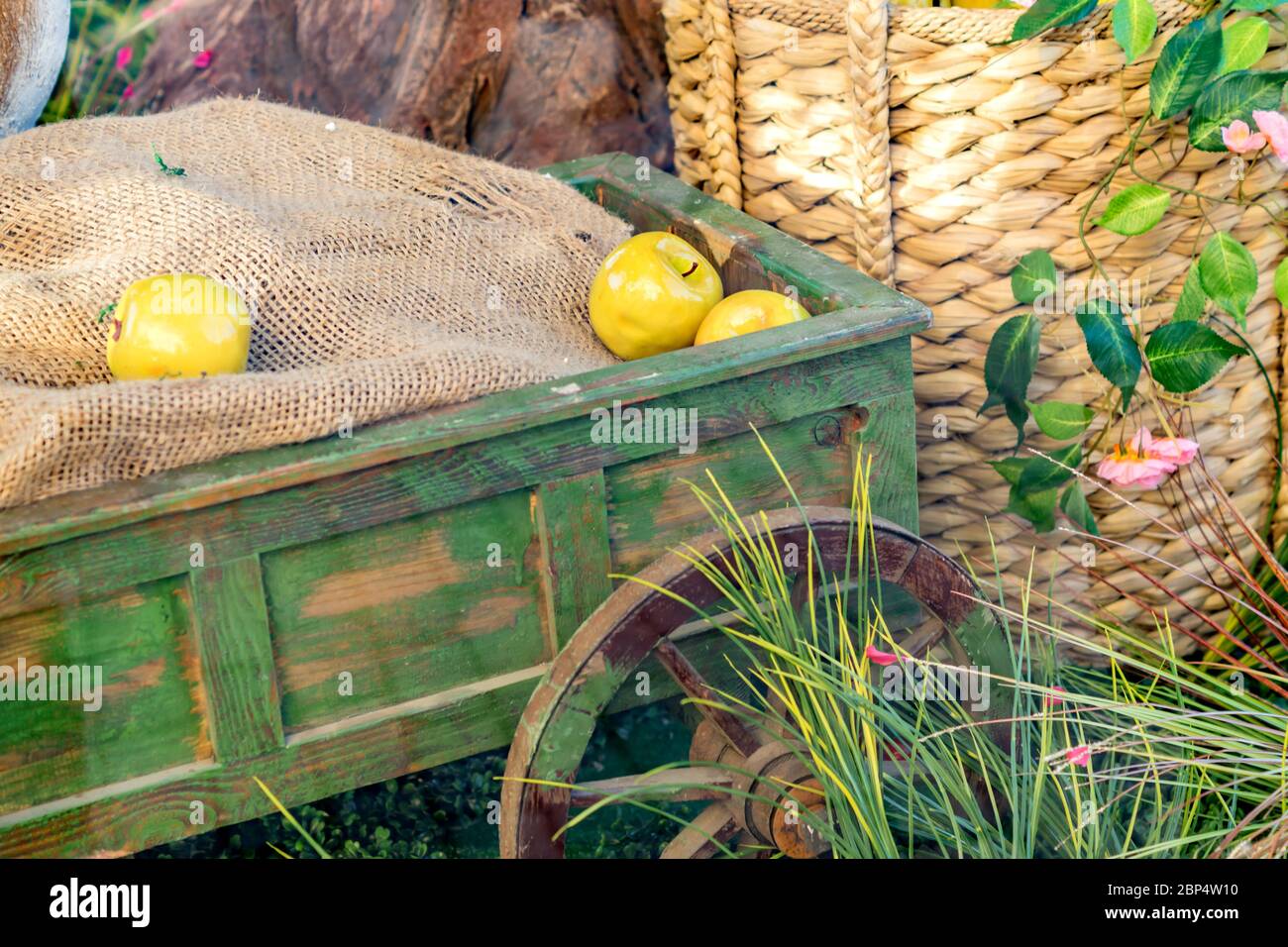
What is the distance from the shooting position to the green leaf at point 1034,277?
6.19 ft

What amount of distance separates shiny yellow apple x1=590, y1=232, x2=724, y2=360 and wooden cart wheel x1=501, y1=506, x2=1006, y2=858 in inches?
13.6

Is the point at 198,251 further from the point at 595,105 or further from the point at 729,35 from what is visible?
the point at 595,105

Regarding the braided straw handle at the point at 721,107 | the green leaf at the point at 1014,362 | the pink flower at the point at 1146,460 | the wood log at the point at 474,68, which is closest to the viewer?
the pink flower at the point at 1146,460

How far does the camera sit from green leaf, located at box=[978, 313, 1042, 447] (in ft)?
6.27

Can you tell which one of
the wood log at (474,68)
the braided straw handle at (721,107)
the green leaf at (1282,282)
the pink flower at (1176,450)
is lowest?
the pink flower at (1176,450)

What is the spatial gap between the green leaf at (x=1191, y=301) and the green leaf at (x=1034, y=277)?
17cm

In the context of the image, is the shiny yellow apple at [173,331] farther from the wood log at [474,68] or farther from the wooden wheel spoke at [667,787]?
the wood log at [474,68]

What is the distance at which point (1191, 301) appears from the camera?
184 centimetres

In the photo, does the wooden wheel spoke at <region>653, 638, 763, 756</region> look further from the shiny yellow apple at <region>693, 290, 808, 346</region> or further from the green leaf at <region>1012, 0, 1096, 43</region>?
the green leaf at <region>1012, 0, 1096, 43</region>

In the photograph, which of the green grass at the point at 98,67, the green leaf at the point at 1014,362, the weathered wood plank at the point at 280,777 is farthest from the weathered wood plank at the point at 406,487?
the green grass at the point at 98,67

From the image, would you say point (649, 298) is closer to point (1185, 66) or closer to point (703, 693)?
point (703, 693)

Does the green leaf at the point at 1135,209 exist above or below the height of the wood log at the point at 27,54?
below

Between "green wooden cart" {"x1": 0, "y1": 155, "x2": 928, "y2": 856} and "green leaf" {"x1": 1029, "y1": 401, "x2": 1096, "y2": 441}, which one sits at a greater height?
"green leaf" {"x1": 1029, "y1": 401, "x2": 1096, "y2": 441}

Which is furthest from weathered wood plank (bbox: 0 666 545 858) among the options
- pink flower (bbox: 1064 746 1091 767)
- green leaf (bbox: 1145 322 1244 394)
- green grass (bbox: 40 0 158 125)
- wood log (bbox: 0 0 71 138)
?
green grass (bbox: 40 0 158 125)
